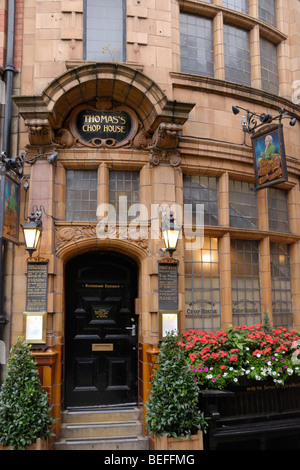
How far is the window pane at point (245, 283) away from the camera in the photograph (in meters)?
8.70

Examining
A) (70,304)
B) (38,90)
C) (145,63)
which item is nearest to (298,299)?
(70,304)

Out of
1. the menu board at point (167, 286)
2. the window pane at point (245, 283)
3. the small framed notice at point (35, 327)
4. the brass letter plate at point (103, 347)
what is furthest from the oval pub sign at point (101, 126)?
the brass letter plate at point (103, 347)

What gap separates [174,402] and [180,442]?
629mm

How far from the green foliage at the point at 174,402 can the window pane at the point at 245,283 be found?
2381mm

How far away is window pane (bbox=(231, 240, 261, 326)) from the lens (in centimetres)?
870

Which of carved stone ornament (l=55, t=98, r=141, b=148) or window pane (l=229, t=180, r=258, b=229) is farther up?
carved stone ornament (l=55, t=98, r=141, b=148)

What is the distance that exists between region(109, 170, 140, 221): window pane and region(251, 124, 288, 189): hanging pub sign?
238 cm

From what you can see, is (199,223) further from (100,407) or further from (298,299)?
(100,407)

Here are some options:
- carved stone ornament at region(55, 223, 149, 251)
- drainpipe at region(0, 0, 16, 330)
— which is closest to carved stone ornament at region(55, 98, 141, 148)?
drainpipe at region(0, 0, 16, 330)

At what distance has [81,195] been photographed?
323 inches

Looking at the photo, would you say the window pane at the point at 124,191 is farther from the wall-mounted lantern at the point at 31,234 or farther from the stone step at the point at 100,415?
the stone step at the point at 100,415

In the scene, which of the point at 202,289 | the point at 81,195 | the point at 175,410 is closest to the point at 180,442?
the point at 175,410

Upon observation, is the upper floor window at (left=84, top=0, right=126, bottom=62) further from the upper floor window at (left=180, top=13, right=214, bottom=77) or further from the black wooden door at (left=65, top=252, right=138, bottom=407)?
the black wooden door at (left=65, top=252, right=138, bottom=407)

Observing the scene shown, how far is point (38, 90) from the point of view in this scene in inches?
318
